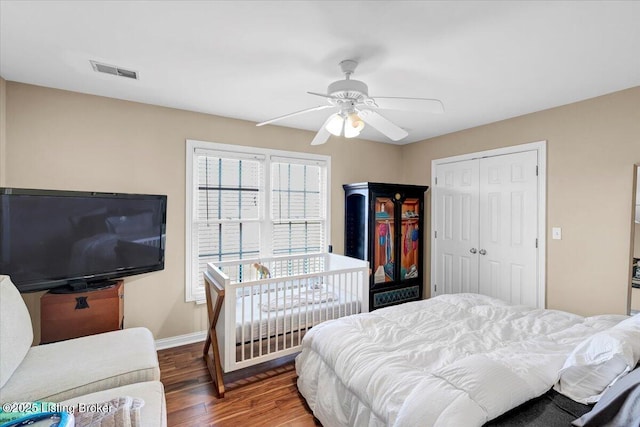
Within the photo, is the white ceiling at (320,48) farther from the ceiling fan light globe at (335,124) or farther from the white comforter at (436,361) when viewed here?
the white comforter at (436,361)

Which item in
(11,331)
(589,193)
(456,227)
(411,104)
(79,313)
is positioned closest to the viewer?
(11,331)

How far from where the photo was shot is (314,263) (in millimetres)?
3672

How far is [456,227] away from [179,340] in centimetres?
349

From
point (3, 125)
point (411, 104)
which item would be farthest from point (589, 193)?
point (3, 125)

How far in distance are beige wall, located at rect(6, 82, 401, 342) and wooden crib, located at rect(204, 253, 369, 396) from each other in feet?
1.94

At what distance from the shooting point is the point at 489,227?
3451 millimetres

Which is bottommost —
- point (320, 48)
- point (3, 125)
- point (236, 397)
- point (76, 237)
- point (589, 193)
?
point (236, 397)

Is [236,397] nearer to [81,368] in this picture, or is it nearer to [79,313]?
[81,368]

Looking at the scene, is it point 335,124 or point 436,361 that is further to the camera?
point 335,124

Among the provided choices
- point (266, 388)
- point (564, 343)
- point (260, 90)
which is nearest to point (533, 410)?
point (564, 343)

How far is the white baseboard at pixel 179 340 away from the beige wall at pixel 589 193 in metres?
3.62

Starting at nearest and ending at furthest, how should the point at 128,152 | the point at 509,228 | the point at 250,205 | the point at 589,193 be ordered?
the point at 589,193 < the point at 128,152 < the point at 509,228 < the point at 250,205

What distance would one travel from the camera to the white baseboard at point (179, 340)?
2926 millimetres

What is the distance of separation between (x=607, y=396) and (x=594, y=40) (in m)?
1.92
